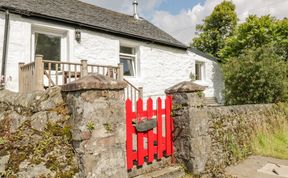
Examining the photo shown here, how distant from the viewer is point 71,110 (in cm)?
254

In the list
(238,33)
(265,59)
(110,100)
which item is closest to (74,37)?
(110,100)

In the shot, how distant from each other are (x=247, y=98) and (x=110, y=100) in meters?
8.37

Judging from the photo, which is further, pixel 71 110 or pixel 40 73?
pixel 40 73

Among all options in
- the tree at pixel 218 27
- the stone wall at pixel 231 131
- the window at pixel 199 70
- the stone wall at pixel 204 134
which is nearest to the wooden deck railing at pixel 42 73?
the stone wall at pixel 204 134

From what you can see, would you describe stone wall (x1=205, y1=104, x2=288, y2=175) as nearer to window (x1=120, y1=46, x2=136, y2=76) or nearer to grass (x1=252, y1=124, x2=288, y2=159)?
grass (x1=252, y1=124, x2=288, y2=159)

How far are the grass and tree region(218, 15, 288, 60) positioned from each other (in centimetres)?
759

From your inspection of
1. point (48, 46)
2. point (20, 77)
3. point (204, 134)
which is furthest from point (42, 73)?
point (204, 134)

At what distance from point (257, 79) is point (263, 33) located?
15.4 ft

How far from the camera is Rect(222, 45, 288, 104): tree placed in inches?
348

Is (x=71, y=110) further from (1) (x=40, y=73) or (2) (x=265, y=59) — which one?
(2) (x=265, y=59)

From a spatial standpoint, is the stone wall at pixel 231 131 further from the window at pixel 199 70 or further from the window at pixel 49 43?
the window at pixel 199 70

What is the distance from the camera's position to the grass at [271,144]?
512 cm

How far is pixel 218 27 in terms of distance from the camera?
2027 centimetres

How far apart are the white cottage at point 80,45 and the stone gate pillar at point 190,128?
297 cm
